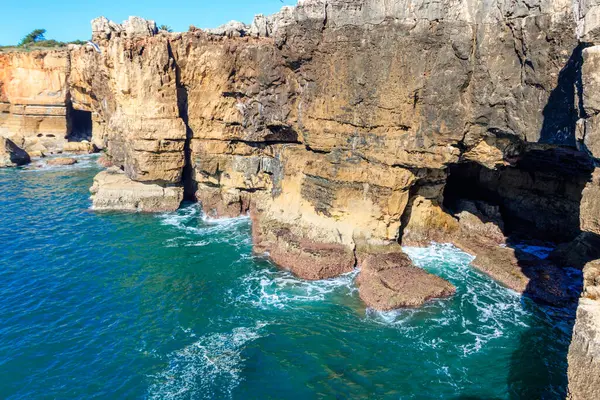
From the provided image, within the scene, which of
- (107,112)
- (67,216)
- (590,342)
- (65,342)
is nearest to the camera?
(590,342)

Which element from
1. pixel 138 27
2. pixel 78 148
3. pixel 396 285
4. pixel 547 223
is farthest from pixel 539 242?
pixel 78 148

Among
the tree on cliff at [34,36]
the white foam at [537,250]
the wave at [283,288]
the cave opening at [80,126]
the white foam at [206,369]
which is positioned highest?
the tree on cliff at [34,36]

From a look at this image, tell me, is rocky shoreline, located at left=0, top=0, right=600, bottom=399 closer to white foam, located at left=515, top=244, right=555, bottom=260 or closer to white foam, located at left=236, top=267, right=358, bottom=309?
white foam, located at left=236, top=267, right=358, bottom=309

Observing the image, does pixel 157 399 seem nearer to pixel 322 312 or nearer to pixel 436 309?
pixel 322 312

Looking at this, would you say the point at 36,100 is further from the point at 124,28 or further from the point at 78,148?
the point at 124,28

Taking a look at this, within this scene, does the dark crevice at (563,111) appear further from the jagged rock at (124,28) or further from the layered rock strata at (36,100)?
the layered rock strata at (36,100)

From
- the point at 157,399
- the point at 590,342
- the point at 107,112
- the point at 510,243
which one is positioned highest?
the point at 107,112

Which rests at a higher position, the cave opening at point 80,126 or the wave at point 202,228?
the cave opening at point 80,126

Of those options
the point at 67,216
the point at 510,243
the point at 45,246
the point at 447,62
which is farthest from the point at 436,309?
the point at 67,216

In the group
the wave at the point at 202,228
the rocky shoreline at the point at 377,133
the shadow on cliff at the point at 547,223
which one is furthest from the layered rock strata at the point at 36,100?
the shadow on cliff at the point at 547,223
